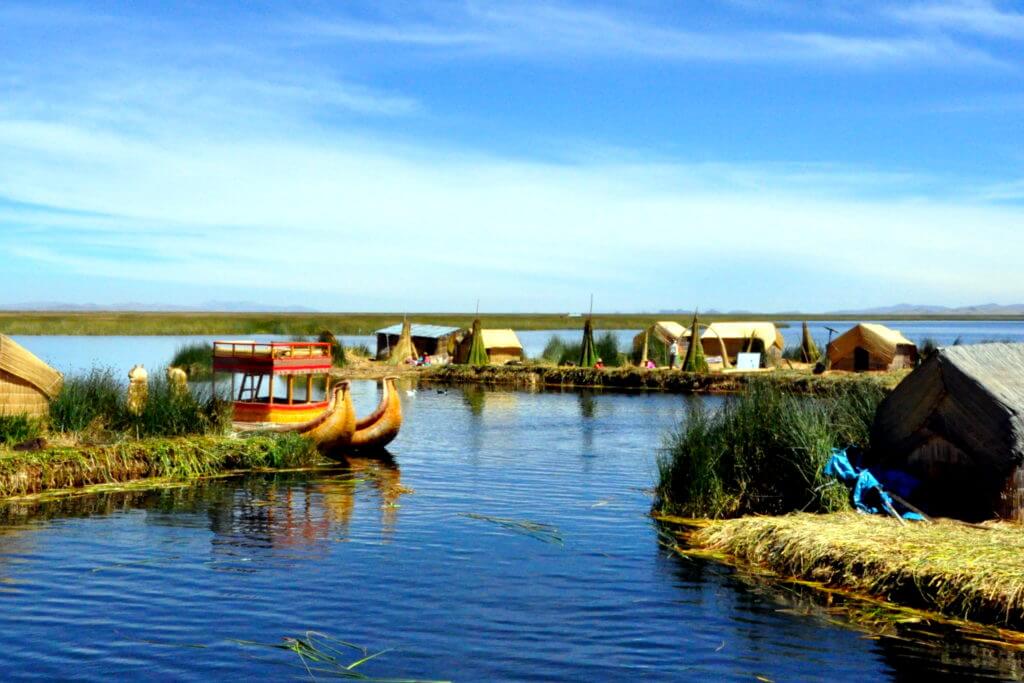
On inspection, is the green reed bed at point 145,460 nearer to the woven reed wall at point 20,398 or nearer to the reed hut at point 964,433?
the woven reed wall at point 20,398

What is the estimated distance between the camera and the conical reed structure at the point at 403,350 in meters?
54.8

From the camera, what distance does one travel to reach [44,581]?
12898mm

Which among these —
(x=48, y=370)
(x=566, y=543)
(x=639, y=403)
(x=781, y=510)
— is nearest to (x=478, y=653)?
(x=566, y=543)

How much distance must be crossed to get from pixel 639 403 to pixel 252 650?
29.4 m

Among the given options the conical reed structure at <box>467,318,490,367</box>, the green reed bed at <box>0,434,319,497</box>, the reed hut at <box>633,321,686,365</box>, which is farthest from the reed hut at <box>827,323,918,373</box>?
the green reed bed at <box>0,434,319,497</box>

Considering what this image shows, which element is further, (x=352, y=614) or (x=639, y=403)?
(x=639, y=403)

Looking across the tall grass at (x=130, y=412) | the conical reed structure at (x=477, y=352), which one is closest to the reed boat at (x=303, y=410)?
the tall grass at (x=130, y=412)

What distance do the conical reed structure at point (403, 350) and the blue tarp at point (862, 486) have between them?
40.6 m

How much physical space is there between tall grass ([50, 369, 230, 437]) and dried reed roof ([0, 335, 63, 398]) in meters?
0.22

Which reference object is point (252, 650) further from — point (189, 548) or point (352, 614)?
point (189, 548)

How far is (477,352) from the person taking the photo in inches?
1999

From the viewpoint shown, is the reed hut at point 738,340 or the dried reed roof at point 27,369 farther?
the reed hut at point 738,340

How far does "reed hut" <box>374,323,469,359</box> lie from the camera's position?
5703cm

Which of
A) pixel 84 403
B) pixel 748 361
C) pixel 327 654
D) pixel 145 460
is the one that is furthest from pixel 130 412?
pixel 748 361
